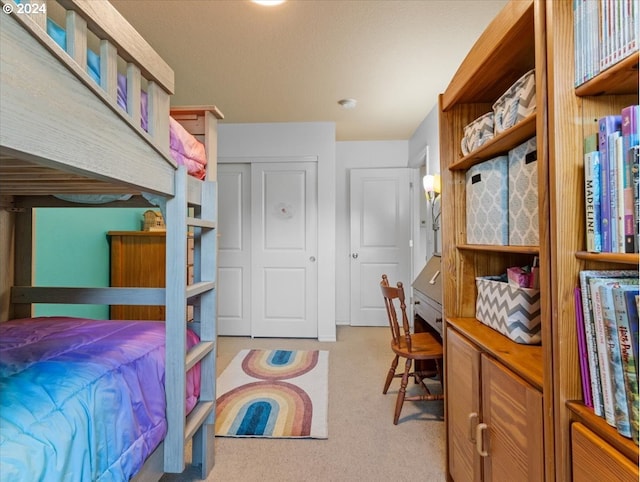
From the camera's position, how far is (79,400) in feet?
2.85

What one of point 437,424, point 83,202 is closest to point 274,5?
point 83,202

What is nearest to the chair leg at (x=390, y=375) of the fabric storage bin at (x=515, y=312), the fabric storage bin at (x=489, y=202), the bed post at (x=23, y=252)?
the fabric storage bin at (x=515, y=312)

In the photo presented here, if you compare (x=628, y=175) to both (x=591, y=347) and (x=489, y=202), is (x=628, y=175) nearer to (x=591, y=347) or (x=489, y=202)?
(x=591, y=347)

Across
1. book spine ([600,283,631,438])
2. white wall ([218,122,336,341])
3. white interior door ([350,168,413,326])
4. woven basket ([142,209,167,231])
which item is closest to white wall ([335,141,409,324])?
white interior door ([350,168,413,326])

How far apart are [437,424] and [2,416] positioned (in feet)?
6.55

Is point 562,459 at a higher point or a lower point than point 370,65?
lower

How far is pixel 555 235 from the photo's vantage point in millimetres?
761

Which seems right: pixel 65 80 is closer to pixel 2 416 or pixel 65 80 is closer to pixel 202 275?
pixel 2 416

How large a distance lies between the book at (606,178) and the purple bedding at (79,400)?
127 cm

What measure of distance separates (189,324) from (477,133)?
1569 mm

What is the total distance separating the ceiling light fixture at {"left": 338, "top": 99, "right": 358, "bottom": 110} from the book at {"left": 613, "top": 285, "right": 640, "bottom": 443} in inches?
109

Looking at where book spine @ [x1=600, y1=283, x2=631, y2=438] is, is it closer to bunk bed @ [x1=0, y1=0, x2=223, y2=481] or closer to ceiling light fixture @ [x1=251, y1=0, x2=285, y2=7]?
bunk bed @ [x1=0, y1=0, x2=223, y2=481]

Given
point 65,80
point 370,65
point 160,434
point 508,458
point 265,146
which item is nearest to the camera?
point 65,80

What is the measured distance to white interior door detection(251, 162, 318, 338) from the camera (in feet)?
12.4
